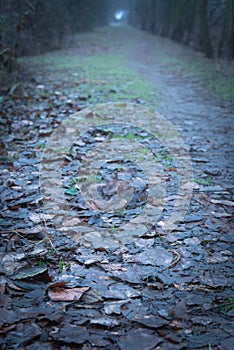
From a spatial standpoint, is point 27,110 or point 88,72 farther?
point 88,72

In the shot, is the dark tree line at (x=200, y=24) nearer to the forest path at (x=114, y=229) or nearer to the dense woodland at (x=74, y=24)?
the dense woodland at (x=74, y=24)

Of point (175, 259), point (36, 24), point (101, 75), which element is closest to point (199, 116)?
point (175, 259)

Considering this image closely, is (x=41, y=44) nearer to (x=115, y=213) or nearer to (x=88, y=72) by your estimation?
(x=88, y=72)

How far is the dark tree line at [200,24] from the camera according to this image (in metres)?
10.5

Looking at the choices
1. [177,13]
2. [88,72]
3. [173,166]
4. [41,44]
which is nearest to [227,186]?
[173,166]

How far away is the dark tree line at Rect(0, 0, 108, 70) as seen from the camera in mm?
7807

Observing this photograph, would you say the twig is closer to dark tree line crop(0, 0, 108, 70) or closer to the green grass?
the green grass

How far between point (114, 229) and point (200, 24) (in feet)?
38.1

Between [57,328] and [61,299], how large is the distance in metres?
0.21

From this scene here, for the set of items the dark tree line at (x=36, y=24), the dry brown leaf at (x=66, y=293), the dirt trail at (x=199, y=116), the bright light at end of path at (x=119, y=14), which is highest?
the bright light at end of path at (x=119, y=14)

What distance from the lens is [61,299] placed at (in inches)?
74.2

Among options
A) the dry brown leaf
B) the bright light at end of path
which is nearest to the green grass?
the dry brown leaf

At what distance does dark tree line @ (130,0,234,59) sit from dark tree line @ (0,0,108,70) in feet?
15.8

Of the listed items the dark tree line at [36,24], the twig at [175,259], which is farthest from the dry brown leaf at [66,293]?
the dark tree line at [36,24]
